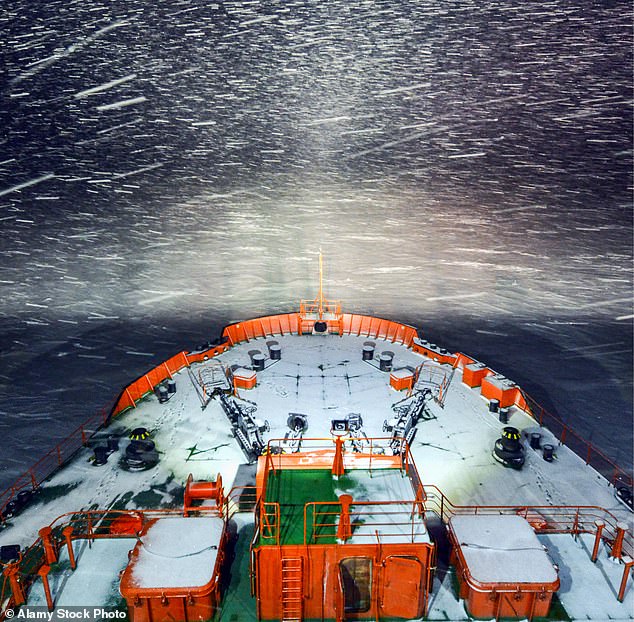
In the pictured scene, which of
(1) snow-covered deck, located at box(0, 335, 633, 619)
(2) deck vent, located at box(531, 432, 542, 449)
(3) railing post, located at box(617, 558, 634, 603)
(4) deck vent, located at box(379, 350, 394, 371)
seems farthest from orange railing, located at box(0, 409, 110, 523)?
(3) railing post, located at box(617, 558, 634, 603)

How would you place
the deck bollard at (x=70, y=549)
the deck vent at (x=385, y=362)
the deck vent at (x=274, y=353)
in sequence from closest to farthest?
the deck bollard at (x=70, y=549)
the deck vent at (x=385, y=362)
the deck vent at (x=274, y=353)

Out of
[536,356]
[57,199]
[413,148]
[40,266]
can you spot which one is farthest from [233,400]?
[413,148]

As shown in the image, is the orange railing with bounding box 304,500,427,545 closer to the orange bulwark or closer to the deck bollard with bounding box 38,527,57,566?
the orange bulwark

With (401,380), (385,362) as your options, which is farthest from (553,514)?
(385,362)

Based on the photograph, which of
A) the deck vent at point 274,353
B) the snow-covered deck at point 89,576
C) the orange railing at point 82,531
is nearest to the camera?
the snow-covered deck at point 89,576

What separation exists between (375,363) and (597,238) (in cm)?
3707

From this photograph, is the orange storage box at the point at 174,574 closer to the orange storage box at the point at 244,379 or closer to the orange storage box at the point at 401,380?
the orange storage box at the point at 244,379

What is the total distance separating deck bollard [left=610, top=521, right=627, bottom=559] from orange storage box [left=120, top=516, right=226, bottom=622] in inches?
332

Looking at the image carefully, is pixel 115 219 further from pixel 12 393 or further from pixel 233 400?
pixel 233 400

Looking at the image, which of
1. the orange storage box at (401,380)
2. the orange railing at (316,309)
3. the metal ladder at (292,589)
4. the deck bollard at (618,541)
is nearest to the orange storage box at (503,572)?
the deck bollard at (618,541)

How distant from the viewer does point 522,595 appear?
11.7 metres

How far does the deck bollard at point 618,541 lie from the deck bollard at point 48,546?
1206 cm

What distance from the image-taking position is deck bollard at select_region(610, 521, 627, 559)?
12938 millimetres

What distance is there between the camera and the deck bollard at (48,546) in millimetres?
12570
